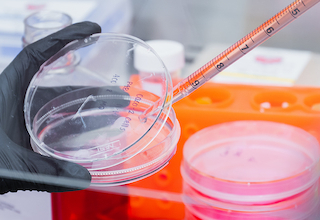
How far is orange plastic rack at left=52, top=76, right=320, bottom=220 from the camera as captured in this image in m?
0.82

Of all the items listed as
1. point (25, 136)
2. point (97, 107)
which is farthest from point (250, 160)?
point (25, 136)

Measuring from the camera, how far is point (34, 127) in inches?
33.1

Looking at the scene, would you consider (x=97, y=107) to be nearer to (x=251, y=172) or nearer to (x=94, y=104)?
(x=94, y=104)

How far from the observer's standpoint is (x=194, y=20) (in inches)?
60.8

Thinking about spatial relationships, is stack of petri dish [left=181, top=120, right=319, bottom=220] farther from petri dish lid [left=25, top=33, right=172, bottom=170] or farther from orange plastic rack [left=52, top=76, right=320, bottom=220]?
petri dish lid [left=25, top=33, right=172, bottom=170]

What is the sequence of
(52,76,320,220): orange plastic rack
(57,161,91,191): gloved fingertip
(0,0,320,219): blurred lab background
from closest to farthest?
(57,161,91,191): gloved fingertip
(52,76,320,220): orange plastic rack
(0,0,320,219): blurred lab background

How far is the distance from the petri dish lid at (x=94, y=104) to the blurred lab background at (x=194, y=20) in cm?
54

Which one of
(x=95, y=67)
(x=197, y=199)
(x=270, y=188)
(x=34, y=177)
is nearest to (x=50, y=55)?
(x=95, y=67)

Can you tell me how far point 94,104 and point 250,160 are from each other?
1.37 feet

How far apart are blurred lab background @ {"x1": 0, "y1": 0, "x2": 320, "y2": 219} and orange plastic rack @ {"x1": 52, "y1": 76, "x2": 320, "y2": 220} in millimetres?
489

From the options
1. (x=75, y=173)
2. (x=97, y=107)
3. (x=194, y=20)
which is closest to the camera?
(x=75, y=173)

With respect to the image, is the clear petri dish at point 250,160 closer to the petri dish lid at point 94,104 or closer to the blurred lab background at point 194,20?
the petri dish lid at point 94,104

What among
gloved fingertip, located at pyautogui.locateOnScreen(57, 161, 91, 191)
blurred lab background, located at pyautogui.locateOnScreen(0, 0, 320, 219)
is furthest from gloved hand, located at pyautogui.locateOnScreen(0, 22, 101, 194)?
blurred lab background, located at pyautogui.locateOnScreen(0, 0, 320, 219)

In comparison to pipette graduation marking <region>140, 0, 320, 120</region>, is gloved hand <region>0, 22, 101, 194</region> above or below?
below
